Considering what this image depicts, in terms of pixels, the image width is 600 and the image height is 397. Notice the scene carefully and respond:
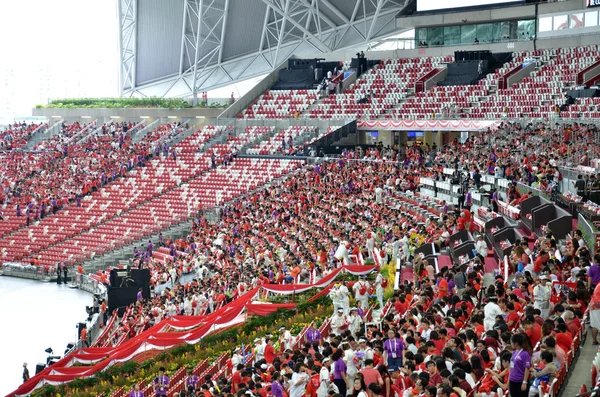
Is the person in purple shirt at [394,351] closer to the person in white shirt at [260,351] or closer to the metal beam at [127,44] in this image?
the person in white shirt at [260,351]

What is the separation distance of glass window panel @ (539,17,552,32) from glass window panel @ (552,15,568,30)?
308 mm

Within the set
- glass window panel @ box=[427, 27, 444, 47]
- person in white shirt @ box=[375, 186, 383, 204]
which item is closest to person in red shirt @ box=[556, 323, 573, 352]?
person in white shirt @ box=[375, 186, 383, 204]

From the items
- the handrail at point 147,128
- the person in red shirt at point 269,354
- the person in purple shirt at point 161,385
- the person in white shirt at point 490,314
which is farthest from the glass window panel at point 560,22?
the person in white shirt at point 490,314

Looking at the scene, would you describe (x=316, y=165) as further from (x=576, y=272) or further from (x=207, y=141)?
(x=576, y=272)

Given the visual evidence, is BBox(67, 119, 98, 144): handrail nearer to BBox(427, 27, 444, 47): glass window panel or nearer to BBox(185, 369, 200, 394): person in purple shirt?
BBox(427, 27, 444, 47): glass window panel

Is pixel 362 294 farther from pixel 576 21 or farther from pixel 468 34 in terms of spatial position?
pixel 468 34

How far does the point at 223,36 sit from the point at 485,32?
19383mm

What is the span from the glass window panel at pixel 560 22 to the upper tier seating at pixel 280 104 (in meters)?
15.0

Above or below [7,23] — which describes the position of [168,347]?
below

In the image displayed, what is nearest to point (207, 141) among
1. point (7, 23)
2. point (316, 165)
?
point (316, 165)

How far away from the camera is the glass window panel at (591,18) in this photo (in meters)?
46.7

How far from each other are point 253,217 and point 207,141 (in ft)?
54.0

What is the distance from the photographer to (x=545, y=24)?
4969 cm

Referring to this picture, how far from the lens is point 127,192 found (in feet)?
158
